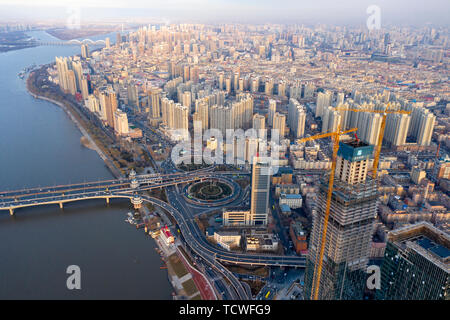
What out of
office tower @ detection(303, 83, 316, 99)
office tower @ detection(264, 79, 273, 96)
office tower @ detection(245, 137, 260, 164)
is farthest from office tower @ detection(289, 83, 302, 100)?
office tower @ detection(245, 137, 260, 164)

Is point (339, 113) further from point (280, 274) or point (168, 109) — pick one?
point (280, 274)

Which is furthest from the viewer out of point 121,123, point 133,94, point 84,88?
point 84,88

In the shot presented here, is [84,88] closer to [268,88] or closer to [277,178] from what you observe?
[268,88]

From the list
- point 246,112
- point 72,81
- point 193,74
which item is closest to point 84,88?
point 72,81

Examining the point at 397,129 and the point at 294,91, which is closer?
the point at 397,129

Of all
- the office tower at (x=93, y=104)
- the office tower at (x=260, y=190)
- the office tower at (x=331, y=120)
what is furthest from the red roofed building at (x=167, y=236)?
the office tower at (x=93, y=104)

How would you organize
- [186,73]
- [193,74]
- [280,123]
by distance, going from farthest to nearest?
[186,73], [193,74], [280,123]
